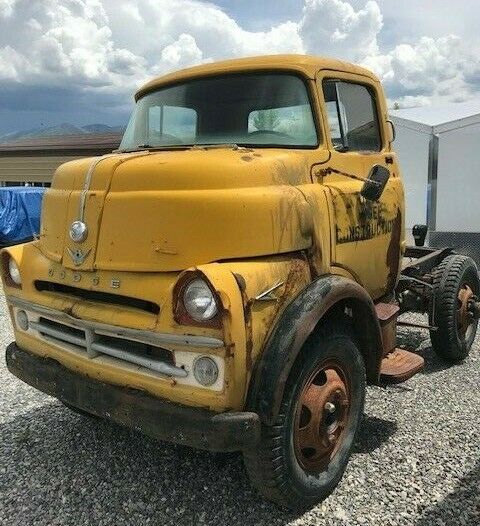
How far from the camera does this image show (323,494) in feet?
9.87

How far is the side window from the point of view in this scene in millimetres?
3463

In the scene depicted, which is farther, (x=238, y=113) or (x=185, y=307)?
(x=238, y=113)

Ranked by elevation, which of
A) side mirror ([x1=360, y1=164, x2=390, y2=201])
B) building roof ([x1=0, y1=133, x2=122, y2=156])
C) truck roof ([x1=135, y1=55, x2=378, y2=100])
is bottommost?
side mirror ([x1=360, y1=164, x2=390, y2=201])

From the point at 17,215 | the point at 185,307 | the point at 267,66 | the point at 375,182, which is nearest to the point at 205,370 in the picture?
the point at 185,307

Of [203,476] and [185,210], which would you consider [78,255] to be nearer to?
[185,210]

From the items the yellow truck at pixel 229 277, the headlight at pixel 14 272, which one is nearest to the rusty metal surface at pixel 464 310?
the yellow truck at pixel 229 277

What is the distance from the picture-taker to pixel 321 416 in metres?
2.94

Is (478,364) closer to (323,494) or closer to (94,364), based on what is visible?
(323,494)

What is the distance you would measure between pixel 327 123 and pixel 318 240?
0.81 metres

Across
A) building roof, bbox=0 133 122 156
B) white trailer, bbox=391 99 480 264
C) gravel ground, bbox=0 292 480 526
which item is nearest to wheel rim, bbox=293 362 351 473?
gravel ground, bbox=0 292 480 526

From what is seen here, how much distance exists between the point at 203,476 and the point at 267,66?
2.54 metres

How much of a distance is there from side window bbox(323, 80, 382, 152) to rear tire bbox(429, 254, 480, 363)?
1823mm

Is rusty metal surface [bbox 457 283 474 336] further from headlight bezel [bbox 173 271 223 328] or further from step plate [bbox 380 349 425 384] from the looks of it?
headlight bezel [bbox 173 271 223 328]

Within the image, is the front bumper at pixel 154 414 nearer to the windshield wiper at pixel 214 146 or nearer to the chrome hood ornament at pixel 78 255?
the chrome hood ornament at pixel 78 255
